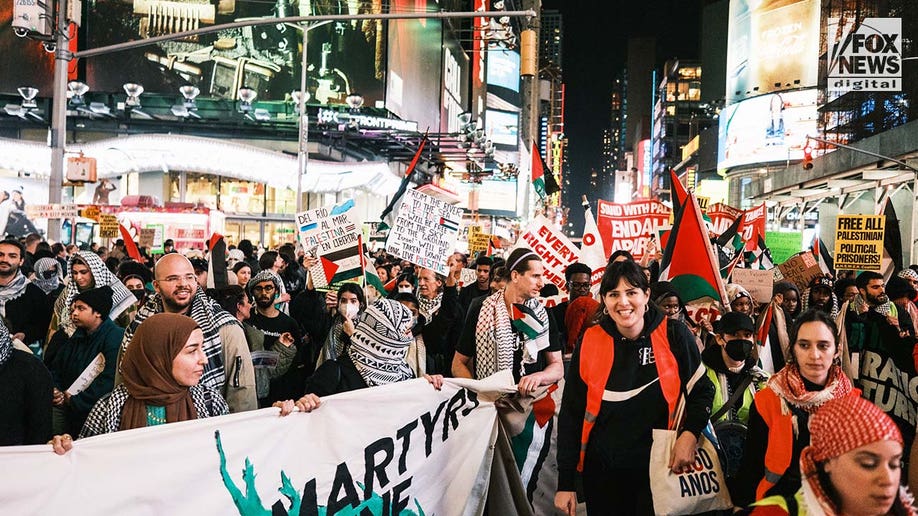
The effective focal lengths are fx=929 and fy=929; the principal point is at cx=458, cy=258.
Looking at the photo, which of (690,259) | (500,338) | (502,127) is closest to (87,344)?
(500,338)

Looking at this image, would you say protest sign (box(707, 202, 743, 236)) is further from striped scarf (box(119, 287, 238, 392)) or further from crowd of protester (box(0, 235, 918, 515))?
striped scarf (box(119, 287, 238, 392))

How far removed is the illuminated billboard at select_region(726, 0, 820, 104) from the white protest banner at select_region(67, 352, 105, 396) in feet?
219

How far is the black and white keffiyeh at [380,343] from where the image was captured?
213 inches

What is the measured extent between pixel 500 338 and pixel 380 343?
0.76m

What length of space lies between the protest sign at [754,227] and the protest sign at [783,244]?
363 inches

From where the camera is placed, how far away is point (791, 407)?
3.94 m

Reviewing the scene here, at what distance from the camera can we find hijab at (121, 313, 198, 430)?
A: 4027 mm

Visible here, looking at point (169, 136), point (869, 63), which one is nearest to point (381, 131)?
point (169, 136)

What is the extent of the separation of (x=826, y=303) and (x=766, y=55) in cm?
6582

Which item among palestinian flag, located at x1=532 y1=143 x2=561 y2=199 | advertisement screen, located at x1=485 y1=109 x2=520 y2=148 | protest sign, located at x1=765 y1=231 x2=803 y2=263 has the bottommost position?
protest sign, located at x1=765 y1=231 x2=803 y2=263

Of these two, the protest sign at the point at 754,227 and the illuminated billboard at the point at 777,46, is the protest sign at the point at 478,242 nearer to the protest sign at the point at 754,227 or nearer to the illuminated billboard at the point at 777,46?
the protest sign at the point at 754,227

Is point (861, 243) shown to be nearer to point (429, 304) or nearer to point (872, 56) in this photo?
point (872, 56)

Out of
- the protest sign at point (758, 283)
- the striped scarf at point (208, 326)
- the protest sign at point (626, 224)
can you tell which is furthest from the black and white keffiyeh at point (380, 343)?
the protest sign at point (626, 224)

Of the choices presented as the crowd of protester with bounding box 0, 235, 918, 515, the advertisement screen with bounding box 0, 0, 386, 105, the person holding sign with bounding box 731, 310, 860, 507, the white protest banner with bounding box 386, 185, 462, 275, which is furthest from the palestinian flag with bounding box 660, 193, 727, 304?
the advertisement screen with bounding box 0, 0, 386, 105
